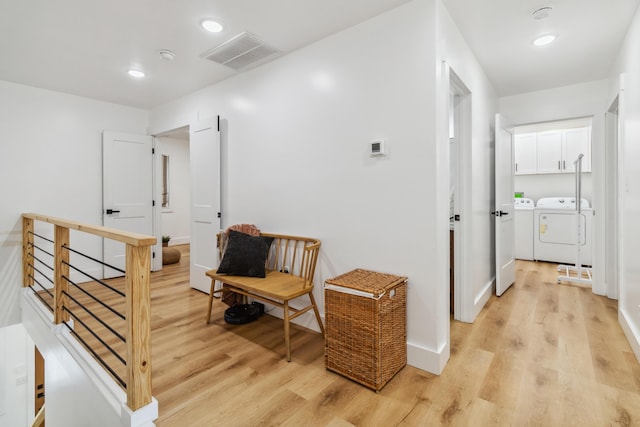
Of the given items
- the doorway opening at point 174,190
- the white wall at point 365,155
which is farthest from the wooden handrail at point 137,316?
the doorway opening at point 174,190

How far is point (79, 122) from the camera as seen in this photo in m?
4.20

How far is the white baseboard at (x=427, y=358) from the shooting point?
204 centimetres

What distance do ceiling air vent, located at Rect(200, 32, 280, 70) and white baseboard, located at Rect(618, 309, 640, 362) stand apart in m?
3.57

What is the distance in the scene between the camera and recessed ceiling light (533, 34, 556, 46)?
104 inches

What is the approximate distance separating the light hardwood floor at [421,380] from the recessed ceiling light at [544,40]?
2.48 m

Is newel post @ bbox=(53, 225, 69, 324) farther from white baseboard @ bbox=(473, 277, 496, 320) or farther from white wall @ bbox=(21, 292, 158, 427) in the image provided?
white baseboard @ bbox=(473, 277, 496, 320)

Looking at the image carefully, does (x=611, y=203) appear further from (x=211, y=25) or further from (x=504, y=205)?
(x=211, y=25)

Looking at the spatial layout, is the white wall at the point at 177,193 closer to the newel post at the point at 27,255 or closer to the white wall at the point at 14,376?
the white wall at the point at 14,376

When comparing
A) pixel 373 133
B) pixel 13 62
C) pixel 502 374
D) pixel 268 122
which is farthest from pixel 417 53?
→ pixel 13 62

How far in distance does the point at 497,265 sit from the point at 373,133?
2301mm

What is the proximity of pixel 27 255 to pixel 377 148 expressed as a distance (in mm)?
3940

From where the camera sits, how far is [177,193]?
7.38 m

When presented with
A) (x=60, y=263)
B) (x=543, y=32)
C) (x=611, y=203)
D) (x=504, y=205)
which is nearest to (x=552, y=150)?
(x=611, y=203)

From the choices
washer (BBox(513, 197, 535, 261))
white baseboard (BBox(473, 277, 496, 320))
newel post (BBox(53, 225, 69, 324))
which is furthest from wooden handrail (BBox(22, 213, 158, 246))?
washer (BBox(513, 197, 535, 261))
